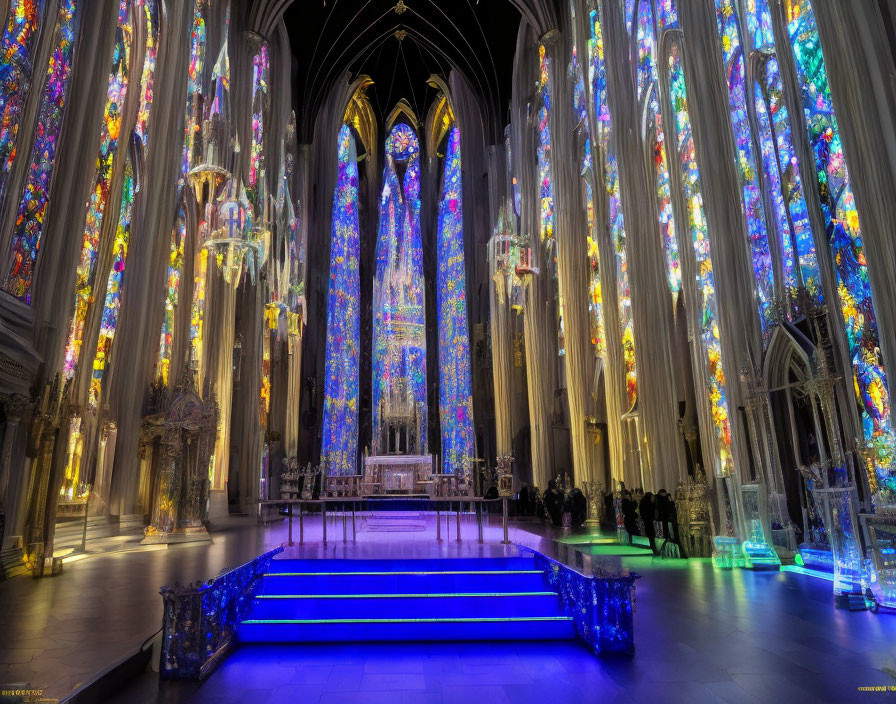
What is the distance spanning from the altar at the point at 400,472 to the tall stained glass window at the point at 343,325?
3.09 m

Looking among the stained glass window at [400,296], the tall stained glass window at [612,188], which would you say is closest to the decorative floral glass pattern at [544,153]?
the tall stained glass window at [612,188]

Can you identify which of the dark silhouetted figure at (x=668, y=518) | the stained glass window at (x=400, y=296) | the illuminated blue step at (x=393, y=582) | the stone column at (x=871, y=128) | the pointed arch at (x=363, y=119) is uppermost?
the pointed arch at (x=363, y=119)

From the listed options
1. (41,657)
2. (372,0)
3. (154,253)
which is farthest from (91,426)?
(372,0)

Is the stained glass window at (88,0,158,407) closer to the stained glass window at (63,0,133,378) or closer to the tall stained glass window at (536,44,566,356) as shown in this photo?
the stained glass window at (63,0,133,378)

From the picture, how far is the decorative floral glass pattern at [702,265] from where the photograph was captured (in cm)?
978

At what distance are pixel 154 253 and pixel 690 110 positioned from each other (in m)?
9.82

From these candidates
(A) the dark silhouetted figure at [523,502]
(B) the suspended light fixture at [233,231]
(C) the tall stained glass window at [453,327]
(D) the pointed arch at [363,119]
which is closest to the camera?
(B) the suspended light fixture at [233,231]

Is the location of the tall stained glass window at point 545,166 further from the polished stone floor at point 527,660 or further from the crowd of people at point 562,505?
the polished stone floor at point 527,660

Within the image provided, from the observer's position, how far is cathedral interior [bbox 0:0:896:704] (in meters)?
3.89

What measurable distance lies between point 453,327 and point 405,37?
13.5 metres

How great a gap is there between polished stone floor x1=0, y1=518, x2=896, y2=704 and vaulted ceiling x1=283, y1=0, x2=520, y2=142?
2402 cm

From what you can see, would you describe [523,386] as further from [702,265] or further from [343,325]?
[702,265]

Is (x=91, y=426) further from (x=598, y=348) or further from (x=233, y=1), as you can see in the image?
(x=233, y=1)

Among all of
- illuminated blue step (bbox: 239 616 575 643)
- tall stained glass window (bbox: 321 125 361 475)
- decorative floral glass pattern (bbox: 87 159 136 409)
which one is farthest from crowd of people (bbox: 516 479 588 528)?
tall stained glass window (bbox: 321 125 361 475)
